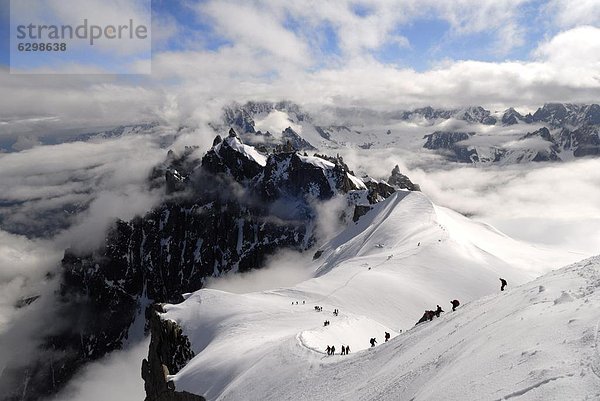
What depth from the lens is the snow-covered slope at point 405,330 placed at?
1825 cm

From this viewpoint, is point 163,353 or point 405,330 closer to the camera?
point 405,330

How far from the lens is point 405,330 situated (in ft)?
231

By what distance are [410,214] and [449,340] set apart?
13137 centimetres

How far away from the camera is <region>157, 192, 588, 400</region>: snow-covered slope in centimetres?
1825

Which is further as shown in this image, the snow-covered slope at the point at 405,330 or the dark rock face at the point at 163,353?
the dark rock face at the point at 163,353

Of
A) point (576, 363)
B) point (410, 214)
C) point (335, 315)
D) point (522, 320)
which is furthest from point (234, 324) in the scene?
point (410, 214)

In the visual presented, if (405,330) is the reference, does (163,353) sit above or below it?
Answer: below

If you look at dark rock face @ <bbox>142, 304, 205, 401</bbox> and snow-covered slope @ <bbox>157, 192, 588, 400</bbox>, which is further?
dark rock face @ <bbox>142, 304, 205, 401</bbox>

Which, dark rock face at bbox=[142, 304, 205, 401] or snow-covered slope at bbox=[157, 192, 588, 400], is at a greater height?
snow-covered slope at bbox=[157, 192, 588, 400]

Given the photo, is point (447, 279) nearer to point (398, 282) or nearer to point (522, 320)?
point (398, 282)

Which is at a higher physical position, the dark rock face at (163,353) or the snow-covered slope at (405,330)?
the snow-covered slope at (405,330)

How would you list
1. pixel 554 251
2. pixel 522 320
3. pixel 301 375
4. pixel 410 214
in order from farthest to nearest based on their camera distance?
pixel 410 214
pixel 554 251
pixel 301 375
pixel 522 320

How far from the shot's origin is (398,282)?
8919 centimetres

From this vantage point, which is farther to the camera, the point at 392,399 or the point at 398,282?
the point at 398,282
